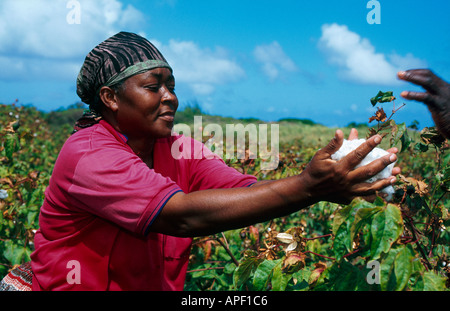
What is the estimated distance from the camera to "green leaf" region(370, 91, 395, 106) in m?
1.91

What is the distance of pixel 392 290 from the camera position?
130 cm

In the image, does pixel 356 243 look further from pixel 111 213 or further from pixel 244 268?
pixel 111 213

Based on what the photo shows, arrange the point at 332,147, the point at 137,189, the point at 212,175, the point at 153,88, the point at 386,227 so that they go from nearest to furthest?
1. the point at 386,227
2. the point at 332,147
3. the point at 137,189
4. the point at 153,88
5. the point at 212,175

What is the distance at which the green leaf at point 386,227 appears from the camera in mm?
1261

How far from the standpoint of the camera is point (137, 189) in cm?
156

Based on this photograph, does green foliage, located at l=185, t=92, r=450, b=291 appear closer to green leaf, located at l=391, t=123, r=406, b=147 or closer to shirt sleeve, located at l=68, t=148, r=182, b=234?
green leaf, located at l=391, t=123, r=406, b=147

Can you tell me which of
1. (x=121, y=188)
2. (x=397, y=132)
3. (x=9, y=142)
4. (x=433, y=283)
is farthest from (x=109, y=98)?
(x=9, y=142)

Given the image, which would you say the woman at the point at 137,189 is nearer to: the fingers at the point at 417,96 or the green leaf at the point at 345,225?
the green leaf at the point at 345,225

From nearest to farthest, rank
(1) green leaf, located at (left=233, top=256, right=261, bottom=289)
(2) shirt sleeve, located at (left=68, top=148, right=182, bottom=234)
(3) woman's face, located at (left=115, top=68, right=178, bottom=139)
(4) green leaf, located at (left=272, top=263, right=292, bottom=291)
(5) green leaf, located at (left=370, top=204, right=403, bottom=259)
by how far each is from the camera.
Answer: (5) green leaf, located at (left=370, top=204, right=403, bottom=259) < (2) shirt sleeve, located at (left=68, top=148, right=182, bottom=234) < (4) green leaf, located at (left=272, top=263, right=292, bottom=291) < (1) green leaf, located at (left=233, top=256, right=261, bottom=289) < (3) woman's face, located at (left=115, top=68, right=178, bottom=139)

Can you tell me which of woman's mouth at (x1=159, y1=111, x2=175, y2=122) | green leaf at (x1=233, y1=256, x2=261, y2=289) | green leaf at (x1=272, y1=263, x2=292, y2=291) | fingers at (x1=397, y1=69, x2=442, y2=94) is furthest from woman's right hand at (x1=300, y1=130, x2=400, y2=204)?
woman's mouth at (x1=159, y1=111, x2=175, y2=122)

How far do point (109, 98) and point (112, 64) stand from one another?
0.50 feet

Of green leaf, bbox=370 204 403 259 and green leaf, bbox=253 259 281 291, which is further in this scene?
green leaf, bbox=253 259 281 291

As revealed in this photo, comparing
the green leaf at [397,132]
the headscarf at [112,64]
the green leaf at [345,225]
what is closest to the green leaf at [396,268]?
the green leaf at [345,225]

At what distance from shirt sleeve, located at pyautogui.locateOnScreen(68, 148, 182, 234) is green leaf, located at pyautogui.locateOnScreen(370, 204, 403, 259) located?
67cm
